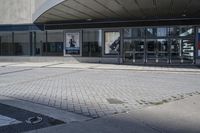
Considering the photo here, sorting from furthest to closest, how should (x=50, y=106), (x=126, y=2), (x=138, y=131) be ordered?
1. (x=126, y=2)
2. (x=50, y=106)
3. (x=138, y=131)

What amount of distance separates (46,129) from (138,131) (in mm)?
1785

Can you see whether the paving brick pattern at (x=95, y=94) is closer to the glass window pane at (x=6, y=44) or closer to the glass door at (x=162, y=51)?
the glass door at (x=162, y=51)

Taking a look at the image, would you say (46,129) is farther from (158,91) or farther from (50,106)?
(158,91)

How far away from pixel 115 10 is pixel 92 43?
708cm

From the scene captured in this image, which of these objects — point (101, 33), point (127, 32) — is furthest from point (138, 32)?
point (101, 33)

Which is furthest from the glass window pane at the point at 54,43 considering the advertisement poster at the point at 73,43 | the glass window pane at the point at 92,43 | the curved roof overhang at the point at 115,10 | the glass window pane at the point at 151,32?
the glass window pane at the point at 151,32

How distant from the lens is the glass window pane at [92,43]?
105ft

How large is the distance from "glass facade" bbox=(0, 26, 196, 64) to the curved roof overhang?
4.39 ft

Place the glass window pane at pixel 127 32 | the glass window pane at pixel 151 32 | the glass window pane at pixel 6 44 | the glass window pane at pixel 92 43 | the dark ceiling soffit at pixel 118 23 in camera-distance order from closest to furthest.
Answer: the dark ceiling soffit at pixel 118 23, the glass window pane at pixel 151 32, the glass window pane at pixel 127 32, the glass window pane at pixel 92 43, the glass window pane at pixel 6 44

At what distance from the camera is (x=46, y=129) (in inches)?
295

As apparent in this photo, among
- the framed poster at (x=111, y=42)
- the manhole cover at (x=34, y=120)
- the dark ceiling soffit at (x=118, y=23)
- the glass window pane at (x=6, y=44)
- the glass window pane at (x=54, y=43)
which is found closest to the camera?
the manhole cover at (x=34, y=120)

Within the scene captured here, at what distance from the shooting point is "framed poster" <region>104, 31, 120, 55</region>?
103 ft

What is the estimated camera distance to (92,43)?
1278 inches

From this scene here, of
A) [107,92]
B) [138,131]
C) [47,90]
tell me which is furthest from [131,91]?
[138,131]
